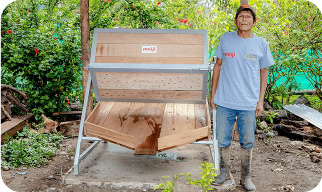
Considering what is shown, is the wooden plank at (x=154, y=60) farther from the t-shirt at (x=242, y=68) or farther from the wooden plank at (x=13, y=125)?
the wooden plank at (x=13, y=125)

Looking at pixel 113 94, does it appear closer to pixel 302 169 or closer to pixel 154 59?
pixel 154 59

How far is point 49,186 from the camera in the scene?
13.0 feet

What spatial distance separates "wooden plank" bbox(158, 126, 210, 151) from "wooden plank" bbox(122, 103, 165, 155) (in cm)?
21

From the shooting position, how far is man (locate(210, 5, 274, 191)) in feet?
11.7

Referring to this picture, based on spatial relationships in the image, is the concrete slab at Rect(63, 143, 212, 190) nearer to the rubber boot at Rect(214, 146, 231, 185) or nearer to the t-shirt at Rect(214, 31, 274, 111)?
the rubber boot at Rect(214, 146, 231, 185)

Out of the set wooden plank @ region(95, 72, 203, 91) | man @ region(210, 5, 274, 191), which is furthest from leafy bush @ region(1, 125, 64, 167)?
man @ region(210, 5, 274, 191)

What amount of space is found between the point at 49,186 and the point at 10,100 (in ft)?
7.67

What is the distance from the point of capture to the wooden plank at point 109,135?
3.90m

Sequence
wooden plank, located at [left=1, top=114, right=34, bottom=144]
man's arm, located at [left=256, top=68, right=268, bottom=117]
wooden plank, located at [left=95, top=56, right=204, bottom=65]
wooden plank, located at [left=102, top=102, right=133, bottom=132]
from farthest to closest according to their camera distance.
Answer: wooden plank, located at [left=1, top=114, right=34, bottom=144]
wooden plank, located at [left=102, top=102, right=133, bottom=132]
wooden plank, located at [left=95, top=56, right=204, bottom=65]
man's arm, located at [left=256, top=68, right=268, bottom=117]

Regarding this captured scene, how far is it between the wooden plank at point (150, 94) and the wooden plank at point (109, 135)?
2.37ft

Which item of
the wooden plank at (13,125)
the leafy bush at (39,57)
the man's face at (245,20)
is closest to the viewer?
the man's face at (245,20)

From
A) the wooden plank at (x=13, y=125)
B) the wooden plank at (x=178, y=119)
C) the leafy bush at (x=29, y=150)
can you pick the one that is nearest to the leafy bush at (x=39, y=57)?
the wooden plank at (x=13, y=125)

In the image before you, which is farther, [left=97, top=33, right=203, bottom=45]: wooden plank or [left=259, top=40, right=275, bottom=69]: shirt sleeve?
[left=97, top=33, right=203, bottom=45]: wooden plank

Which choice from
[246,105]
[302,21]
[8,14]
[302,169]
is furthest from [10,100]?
[302,21]
